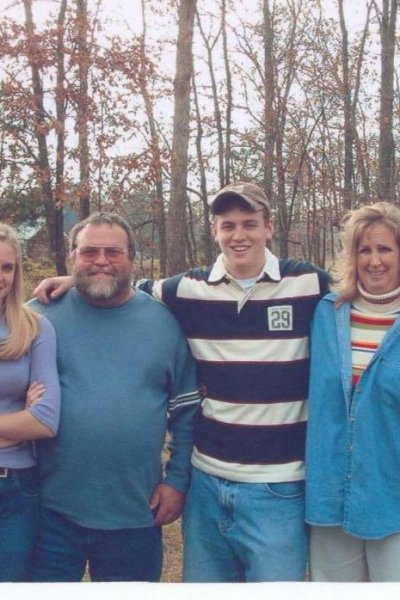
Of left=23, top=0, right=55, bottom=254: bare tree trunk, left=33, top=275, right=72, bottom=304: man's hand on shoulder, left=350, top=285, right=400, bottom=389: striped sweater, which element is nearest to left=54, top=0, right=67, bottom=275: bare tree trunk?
left=23, top=0, right=55, bottom=254: bare tree trunk

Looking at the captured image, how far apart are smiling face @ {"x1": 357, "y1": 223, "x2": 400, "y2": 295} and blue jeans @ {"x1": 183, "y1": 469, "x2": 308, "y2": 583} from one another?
2.88 feet

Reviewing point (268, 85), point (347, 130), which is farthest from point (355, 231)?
point (268, 85)

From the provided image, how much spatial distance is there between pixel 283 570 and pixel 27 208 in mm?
19872

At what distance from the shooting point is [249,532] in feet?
10.1

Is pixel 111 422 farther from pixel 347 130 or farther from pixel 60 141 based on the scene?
pixel 347 130

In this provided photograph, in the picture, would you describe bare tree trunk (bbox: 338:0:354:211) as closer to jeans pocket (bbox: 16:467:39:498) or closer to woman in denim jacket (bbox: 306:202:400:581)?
woman in denim jacket (bbox: 306:202:400:581)

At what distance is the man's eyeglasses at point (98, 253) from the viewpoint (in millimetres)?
3303

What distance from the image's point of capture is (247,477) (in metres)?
3.11

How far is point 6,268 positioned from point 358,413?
1504 mm

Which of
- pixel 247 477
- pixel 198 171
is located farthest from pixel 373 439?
pixel 198 171

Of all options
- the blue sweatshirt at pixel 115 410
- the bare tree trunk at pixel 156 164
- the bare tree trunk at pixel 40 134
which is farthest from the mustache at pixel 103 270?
the bare tree trunk at pixel 40 134

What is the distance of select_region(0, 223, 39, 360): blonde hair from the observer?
9.72 ft

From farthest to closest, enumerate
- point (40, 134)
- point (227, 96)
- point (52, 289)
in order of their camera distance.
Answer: point (227, 96), point (40, 134), point (52, 289)

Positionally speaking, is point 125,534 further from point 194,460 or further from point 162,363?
point 162,363
